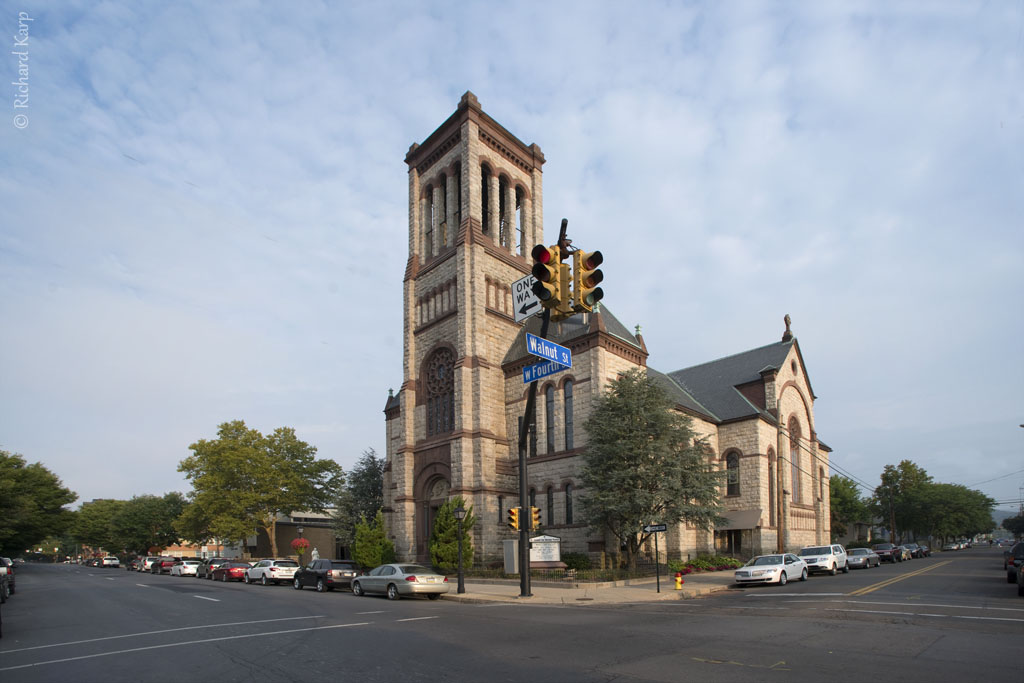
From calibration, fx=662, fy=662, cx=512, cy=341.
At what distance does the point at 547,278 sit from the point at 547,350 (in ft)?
16.1

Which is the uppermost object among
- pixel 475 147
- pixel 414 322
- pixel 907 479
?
pixel 475 147

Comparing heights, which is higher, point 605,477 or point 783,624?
point 605,477

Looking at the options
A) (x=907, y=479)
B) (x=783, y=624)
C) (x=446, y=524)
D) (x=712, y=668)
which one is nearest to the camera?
(x=712, y=668)

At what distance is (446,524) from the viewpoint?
3180cm

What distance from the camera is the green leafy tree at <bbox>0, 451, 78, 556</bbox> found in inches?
2028

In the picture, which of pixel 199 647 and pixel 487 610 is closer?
pixel 199 647

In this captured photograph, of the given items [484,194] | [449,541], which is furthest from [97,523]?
[449,541]

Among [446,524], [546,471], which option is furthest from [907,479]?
[446,524]

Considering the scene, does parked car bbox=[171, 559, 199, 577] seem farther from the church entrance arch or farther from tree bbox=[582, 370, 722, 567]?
tree bbox=[582, 370, 722, 567]

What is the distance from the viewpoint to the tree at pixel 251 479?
1914 inches

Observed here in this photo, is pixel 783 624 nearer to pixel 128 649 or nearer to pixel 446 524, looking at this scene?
pixel 128 649

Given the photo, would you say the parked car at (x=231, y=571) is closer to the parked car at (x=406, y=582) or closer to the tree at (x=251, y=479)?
the tree at (x=251, y=479)

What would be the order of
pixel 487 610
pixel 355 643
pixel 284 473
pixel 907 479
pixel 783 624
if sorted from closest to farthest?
pixel 355 643 → pixel 783 624 → pixel 487 610 → pixel 284 473 → pixel 907 479

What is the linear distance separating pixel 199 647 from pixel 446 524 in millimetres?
20687
